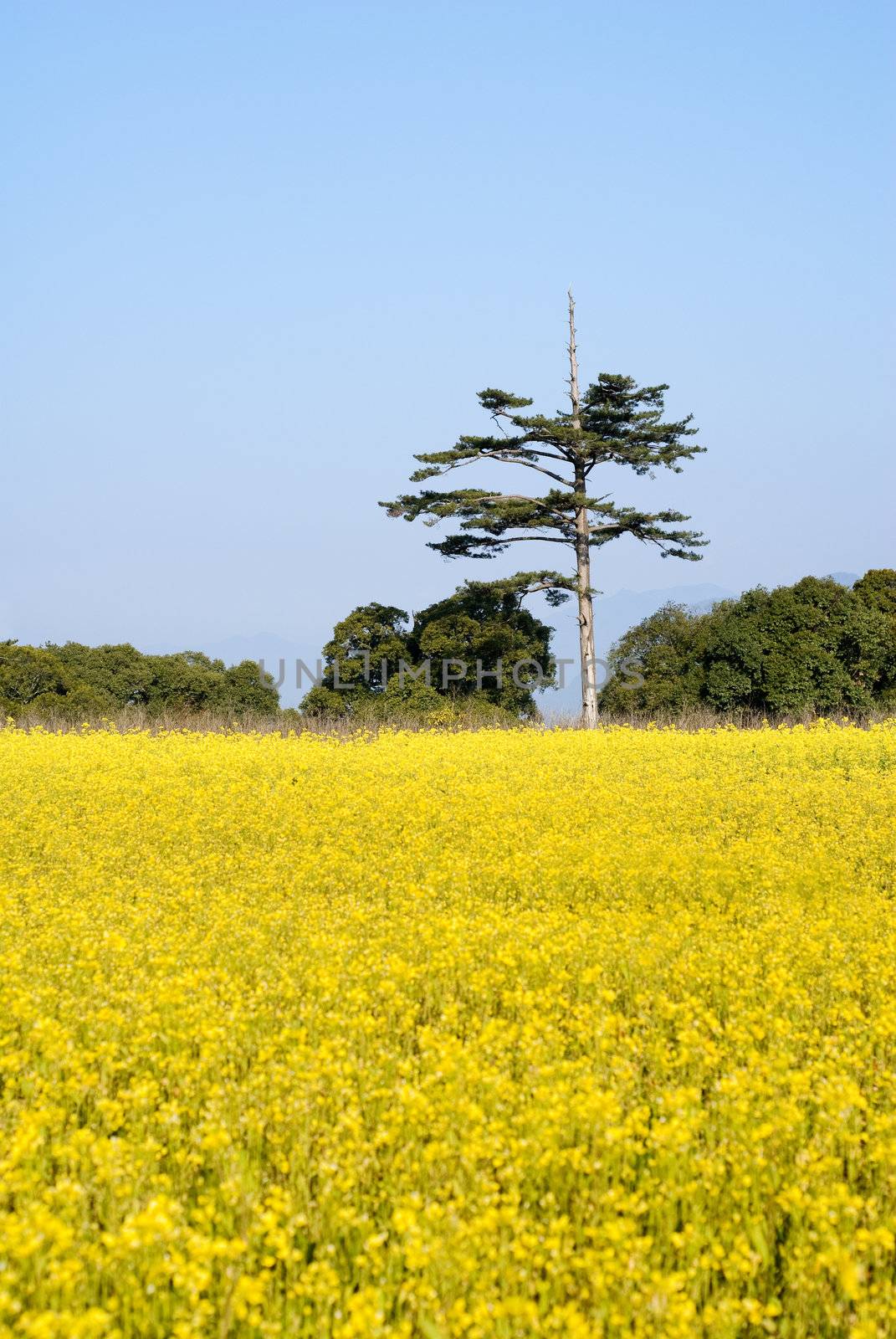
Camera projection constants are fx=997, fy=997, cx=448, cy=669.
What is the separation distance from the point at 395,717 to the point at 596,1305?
25.1 m

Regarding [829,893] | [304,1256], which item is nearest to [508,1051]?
[304,1256]

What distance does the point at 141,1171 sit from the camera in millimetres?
3820

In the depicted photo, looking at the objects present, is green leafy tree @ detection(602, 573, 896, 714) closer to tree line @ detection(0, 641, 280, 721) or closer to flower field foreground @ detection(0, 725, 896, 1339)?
tree line @ detection(0, 641, 280, 721)

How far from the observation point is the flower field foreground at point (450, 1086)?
3.23 m

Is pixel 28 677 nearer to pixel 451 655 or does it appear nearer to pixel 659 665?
pixel 451 655

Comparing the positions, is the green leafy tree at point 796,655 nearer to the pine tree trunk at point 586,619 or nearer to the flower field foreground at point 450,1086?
the pine tree trunk at point 586,619

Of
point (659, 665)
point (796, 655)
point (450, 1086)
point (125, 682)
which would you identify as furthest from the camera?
point (125, 682)

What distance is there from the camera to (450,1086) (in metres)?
4.14

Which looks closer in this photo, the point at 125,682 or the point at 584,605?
the point at 584,605

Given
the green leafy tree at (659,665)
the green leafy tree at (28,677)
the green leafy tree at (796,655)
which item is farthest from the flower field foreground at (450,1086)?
the green leafy tree at (28,677)

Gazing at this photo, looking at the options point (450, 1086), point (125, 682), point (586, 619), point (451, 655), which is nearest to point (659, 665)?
point (586, 619)

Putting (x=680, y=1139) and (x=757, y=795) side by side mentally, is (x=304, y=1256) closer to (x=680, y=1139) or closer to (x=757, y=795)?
(x=680, y=1139)

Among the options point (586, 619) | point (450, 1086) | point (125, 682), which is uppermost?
point (586, 619)

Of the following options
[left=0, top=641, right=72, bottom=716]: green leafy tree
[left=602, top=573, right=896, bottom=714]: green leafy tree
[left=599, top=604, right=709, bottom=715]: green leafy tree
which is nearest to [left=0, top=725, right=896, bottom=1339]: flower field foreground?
[left=602, top=573, right=896, bottom=714]: green leafy tree
